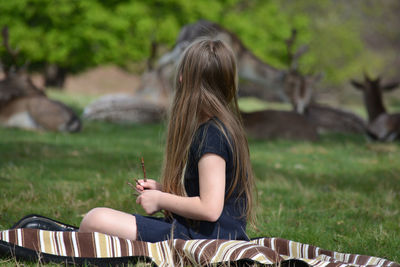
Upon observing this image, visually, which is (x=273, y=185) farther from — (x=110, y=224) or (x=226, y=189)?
(x=110, y=224)

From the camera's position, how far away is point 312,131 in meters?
9.26

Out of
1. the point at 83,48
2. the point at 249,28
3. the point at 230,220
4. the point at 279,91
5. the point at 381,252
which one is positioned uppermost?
the point at 249,28

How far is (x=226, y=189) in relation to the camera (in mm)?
2600

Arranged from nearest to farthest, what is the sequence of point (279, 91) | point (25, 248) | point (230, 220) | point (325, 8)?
point (25, 248) → point (230, 220) → point (279, 91) → point (325, 8)

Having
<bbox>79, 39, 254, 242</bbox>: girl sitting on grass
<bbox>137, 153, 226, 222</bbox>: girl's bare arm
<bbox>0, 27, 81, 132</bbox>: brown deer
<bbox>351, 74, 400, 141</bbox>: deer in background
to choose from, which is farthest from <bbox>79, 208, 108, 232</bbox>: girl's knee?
<bbox>351, 74, 400, 141</bbox>: deer in background

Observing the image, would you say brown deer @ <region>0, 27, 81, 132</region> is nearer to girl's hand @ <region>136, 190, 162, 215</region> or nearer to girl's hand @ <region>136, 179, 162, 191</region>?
girl's hand @ <region>136, 179, 162, 191</region>

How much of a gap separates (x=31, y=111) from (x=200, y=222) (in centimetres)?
725

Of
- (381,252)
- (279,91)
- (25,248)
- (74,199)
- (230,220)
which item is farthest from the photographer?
(279,91)

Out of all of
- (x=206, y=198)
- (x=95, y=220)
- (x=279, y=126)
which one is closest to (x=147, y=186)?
(x=95, y=220)

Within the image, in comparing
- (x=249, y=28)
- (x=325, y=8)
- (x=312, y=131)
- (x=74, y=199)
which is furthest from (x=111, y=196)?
(x=325, y=8)

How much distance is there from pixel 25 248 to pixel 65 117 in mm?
6696

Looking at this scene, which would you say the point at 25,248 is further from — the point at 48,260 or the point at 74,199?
the point at 74,199

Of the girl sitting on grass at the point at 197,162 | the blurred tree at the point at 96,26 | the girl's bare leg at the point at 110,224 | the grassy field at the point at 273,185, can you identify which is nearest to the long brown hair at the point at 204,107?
the girl sitting on grass at the point at 197,162

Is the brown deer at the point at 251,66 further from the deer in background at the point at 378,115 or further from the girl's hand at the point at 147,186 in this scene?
the girl's hand at the point at 147,186
